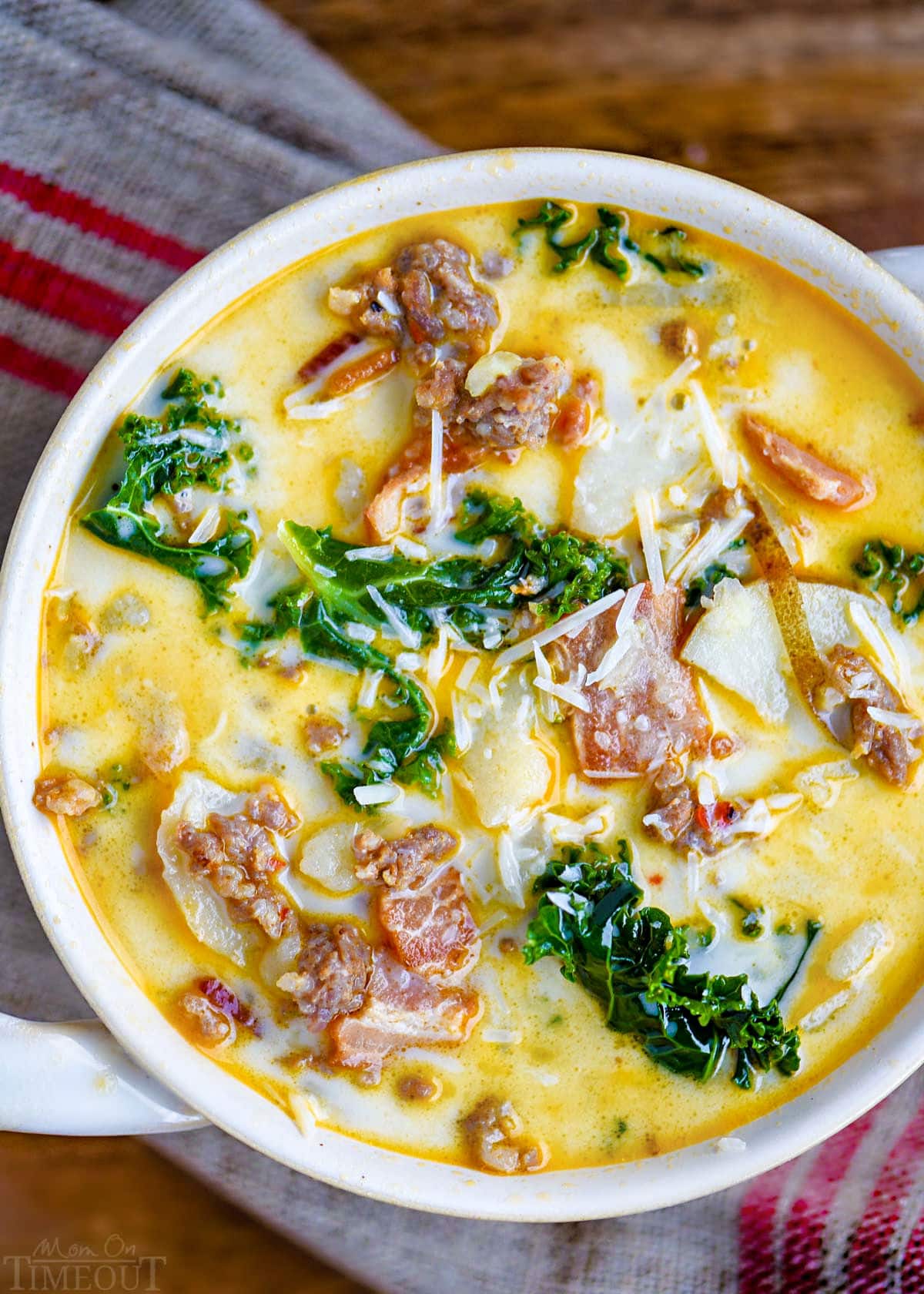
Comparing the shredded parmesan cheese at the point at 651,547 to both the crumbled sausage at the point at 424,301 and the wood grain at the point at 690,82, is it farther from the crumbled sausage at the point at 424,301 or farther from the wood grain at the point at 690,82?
the wood grain at the point at 690,82

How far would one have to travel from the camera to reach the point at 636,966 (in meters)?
2.79

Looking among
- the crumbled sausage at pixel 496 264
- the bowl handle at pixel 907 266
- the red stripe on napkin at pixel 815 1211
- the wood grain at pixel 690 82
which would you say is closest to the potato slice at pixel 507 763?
the crumbled sausage at pixel 496 264

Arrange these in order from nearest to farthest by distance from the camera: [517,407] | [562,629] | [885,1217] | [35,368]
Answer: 1. [517,407]
2. [562,629]
3. [35,368]
4. [885,1217]

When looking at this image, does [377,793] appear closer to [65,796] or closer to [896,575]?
[65,796]

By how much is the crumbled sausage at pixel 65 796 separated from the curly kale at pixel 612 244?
166 centimetres

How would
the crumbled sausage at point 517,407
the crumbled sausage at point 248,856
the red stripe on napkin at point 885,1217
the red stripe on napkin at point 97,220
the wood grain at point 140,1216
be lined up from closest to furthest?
1. the crumbled sausage at point 517,407
2. the crumbled sausage at point 248,856
3. the red stripe on napkin at point 97,220
4. the red stripe on napkin at point 885,1217
5. the wood grain at point 140,1216

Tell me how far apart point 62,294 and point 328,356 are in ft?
3.71

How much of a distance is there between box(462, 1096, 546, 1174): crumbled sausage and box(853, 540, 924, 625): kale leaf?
154 centimetres

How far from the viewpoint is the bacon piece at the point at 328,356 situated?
9.24ft

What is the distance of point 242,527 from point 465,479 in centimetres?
54

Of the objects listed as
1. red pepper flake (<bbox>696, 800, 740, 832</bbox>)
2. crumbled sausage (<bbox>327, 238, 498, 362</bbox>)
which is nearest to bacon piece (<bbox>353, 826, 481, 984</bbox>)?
red pepper flake (<bbox>696, 800, 740, 832</bbox>)

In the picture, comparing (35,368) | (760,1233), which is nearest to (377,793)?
(35,368)

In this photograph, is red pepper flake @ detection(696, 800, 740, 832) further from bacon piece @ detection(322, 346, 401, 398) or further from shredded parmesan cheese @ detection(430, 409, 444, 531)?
bacon piece @ detection(322, 346, 401, 398)

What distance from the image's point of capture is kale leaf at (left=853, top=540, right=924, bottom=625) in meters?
2.84
